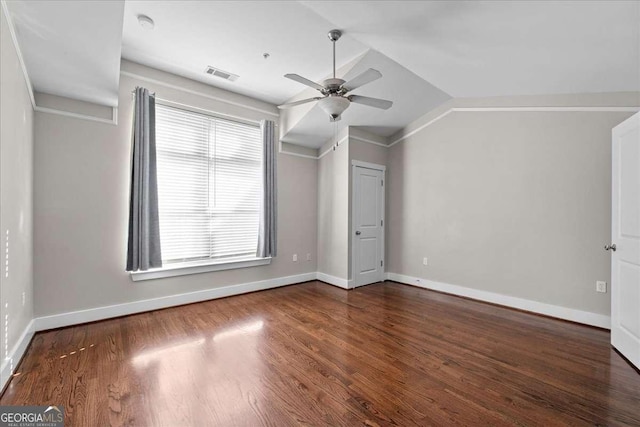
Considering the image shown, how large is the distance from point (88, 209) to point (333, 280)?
3.58 metres

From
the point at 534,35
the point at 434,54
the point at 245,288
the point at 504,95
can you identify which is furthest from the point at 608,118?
the point at 245,288

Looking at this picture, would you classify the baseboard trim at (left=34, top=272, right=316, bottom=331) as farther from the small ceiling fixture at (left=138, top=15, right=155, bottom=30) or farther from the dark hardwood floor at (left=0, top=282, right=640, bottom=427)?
the small ceiling fixture at (left=138, top=15, right=155, bottom=30)

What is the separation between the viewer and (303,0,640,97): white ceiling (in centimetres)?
215

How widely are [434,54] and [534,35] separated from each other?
0.88m

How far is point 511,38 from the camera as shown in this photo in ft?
8.23

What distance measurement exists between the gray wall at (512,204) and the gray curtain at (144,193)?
3956mm

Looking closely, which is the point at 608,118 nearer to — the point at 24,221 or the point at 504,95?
the point at 504,95

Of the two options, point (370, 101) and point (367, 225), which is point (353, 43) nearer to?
point (370, 101)

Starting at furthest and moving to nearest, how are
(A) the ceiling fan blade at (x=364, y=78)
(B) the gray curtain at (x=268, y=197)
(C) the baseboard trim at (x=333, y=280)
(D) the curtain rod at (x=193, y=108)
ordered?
1. (C) the baseboard trim at (x=333, y=280)
2. (B) the gray curtain at (x=268, y=197)
3. (D) the curtain rod at (x=193, y=108)
4. (A) the ceiling fan blade at (x=364, y=78)

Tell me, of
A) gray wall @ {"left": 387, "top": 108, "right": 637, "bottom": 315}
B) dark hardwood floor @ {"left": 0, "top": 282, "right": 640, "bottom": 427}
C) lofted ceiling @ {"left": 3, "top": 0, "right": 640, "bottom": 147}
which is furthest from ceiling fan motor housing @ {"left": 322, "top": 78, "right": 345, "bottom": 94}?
gray wall @ {"left": 387, "top": 108, "right": 637, "bottom": 315}

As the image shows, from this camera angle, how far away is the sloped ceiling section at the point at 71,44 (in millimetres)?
1837

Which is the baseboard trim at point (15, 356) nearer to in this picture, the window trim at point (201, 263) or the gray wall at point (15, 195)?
the gray wall at point (15, 195)

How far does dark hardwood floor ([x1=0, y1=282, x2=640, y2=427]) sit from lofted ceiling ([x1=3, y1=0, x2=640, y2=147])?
8.41 ft

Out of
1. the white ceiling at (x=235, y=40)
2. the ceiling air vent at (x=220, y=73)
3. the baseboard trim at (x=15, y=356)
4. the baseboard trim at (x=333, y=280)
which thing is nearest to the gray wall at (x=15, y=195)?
the baseboard trim at (x=15, y=356)
